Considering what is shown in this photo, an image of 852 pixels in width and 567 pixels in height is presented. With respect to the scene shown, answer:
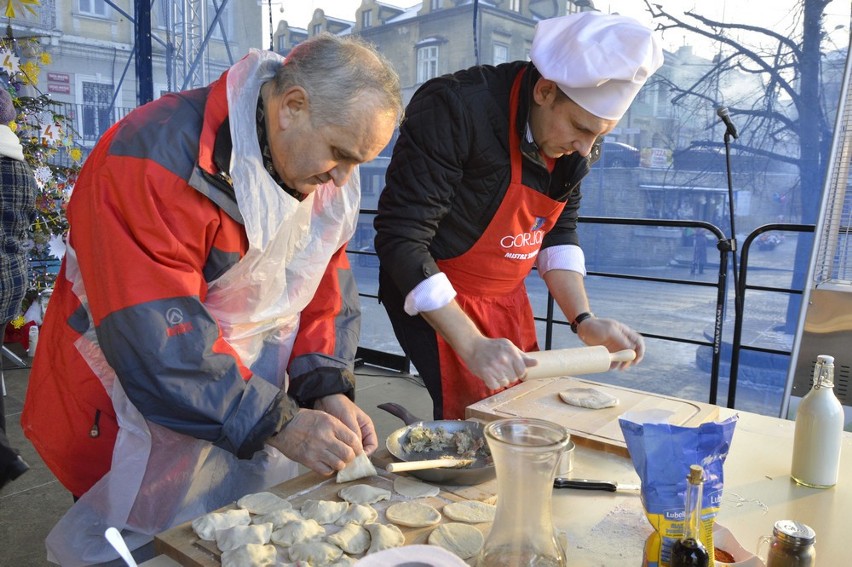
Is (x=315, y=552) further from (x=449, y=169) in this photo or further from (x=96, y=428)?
(x=449, y=169)

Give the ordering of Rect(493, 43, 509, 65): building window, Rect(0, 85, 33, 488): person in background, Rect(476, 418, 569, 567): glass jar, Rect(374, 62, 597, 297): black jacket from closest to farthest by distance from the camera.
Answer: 1. Rect(476, 418, 569, 567): glass jar
2. Rect(374, 62, 597, 297): black jacket
3. Rect(0, 85, 33, 488): person in background
4. Rect(493, 43, 509, 65): building window

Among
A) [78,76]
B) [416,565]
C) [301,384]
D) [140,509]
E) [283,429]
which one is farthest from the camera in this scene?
[78,76]

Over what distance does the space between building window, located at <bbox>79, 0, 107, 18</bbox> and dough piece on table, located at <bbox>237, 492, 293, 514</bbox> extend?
6.72m

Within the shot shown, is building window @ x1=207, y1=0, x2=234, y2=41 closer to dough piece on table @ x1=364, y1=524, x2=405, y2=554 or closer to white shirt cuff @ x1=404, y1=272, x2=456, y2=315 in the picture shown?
white shirt cuff @ x1=404, y1=272, x2=456, y2=315

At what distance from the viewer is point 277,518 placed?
3.51 feet

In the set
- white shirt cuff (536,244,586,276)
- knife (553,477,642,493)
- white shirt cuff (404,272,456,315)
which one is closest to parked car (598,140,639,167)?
white shirt cuff (536,244,586,276)

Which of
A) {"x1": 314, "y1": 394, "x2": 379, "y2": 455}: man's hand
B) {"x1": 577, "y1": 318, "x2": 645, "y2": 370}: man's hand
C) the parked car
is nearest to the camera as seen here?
{"x1": 314, "y1": 394, "x2": 379, "y2": 455}: man's hand

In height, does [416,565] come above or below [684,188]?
below

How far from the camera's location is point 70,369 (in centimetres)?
125

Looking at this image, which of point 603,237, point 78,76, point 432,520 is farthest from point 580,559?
point 78,76

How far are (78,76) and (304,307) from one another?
6403 millimetres

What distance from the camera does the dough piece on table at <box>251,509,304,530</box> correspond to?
3.47 ft

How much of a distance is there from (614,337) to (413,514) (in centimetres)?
92

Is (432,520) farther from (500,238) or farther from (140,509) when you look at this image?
(500,238)
